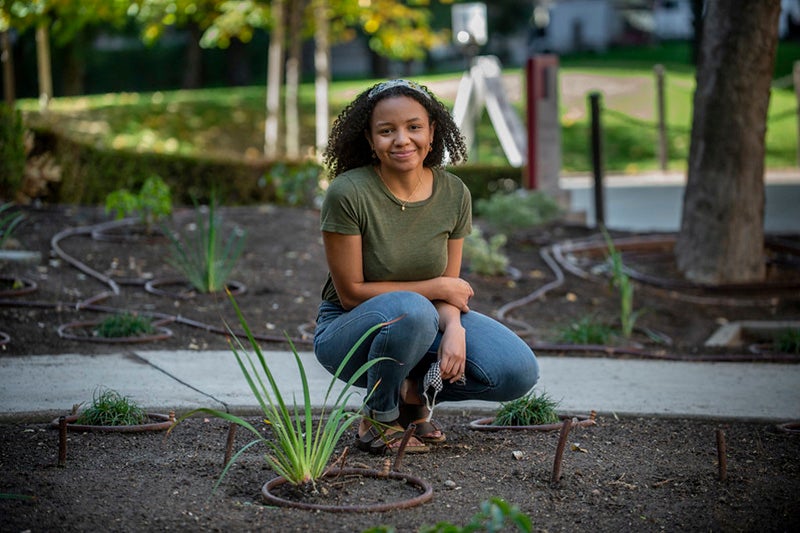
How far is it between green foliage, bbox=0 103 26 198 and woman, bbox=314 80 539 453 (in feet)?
17.2

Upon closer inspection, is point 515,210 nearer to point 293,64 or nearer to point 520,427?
point 520,427

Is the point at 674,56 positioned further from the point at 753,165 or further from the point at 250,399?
the point at 250,399

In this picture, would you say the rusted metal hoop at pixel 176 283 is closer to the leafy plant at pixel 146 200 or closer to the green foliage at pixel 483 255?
the leafy plant at pixel 146 200

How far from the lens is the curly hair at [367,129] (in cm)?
339

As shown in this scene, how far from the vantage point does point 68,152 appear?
1043cm

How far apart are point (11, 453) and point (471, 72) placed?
11.3 metres

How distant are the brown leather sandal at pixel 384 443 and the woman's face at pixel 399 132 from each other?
0.86m

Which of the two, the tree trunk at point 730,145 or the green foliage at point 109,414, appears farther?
the tree trunk at point 730,145

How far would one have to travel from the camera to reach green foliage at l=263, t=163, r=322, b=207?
923 centimetres

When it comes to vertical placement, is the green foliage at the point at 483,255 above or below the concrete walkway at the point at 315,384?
above

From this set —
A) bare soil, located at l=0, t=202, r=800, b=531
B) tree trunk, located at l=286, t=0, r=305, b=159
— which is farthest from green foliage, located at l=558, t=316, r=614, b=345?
tree trunk, located at l=286, t=0, r=305, b=159

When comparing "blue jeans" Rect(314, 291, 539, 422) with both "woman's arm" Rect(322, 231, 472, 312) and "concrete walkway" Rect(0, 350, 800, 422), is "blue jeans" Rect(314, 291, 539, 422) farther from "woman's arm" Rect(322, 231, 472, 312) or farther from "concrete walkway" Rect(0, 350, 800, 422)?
"concrete walkway" Rect(0, 350, 800, 422)

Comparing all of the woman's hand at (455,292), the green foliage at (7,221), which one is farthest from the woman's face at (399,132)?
the green foliage at (7,221)

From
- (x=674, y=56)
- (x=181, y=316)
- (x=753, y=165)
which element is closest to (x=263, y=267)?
(x=181, y=316)
